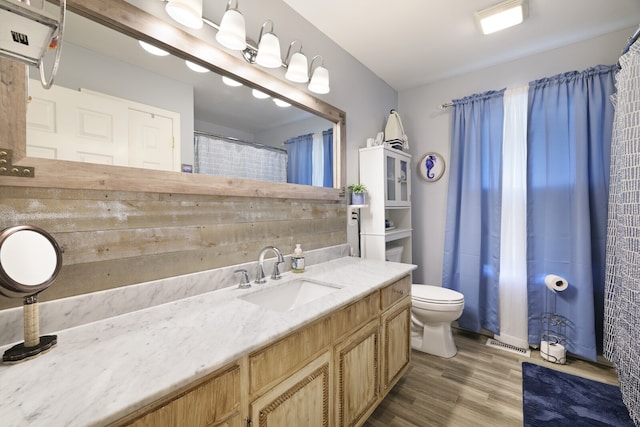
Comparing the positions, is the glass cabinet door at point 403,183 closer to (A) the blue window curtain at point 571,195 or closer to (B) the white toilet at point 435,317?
(B) the white toilet at point 435,317

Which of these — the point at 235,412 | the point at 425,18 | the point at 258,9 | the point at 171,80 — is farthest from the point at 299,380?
the point at 425,18

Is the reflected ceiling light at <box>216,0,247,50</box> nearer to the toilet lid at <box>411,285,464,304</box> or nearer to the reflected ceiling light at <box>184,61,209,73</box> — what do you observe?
the reflected ceiling light at <box>184,61,209,73</box>

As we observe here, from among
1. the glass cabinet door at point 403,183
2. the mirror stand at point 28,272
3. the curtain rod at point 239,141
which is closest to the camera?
the mirror stand at point 28,272

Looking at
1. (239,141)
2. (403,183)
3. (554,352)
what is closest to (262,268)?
(239,141)

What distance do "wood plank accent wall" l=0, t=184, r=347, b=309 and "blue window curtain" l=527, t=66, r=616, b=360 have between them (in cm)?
216

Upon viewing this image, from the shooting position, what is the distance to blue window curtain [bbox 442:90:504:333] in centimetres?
241

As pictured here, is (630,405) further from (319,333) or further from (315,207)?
(315,207)

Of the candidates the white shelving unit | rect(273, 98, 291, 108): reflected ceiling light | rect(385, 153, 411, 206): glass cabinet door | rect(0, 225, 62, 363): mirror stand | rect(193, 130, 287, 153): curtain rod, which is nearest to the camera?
rect(0, 225, 62, 363): mirror stand

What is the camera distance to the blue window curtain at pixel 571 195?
201 cm

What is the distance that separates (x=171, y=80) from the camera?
3.94ft

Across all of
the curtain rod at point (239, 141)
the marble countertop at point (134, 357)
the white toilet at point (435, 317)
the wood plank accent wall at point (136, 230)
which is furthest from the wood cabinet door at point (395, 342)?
the curtain rod at point (239, 141)

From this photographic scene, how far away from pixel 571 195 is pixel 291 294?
7.46 feet

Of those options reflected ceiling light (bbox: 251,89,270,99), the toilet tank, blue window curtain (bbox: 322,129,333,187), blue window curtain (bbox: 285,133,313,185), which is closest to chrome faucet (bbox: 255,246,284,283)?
blue window curtain (bbox: 285,133,313,185)

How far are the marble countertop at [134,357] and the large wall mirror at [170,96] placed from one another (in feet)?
1.78
